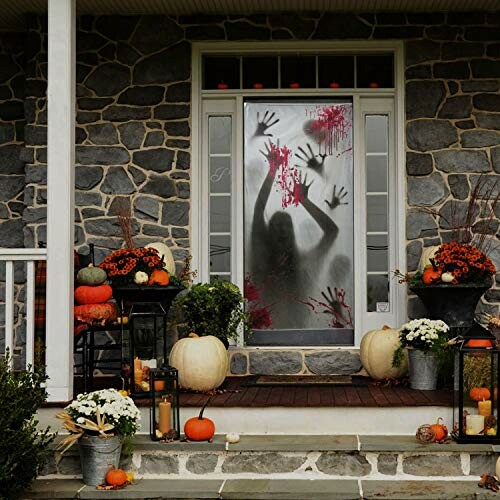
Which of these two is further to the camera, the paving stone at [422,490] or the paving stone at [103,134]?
the paving stone at [103,134]

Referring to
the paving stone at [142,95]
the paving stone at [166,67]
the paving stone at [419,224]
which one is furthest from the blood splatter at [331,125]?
the paving stone at [142,95]

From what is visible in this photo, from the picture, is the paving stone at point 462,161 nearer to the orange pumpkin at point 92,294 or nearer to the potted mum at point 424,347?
the potted mum at point 424,347

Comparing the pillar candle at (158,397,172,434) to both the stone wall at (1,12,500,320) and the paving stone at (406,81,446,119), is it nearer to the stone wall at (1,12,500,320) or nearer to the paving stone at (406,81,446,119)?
the stone wall at (1,12,500,320)

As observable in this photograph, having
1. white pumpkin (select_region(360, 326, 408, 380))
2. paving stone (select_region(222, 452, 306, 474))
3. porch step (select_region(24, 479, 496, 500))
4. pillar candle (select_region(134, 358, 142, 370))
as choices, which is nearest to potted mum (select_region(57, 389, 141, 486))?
porch step (select_region(24, 479, 496, 500))

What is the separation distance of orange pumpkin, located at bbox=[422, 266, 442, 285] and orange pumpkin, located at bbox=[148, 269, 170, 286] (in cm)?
187

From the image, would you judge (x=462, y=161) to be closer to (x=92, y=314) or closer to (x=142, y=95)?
(x=142, y=95)

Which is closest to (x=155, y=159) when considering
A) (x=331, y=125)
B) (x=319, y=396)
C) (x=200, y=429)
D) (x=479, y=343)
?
(x=331, y=125)

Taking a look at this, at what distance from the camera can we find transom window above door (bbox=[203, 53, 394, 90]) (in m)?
7.28

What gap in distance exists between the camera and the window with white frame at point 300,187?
7.21 meters

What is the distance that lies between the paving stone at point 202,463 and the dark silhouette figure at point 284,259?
7.35 ft

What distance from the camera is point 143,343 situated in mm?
6012

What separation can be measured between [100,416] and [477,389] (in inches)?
88.7

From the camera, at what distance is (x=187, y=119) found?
7195mm

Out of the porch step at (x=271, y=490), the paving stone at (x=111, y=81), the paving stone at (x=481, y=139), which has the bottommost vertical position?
the porch step at (x=271, y=490)
